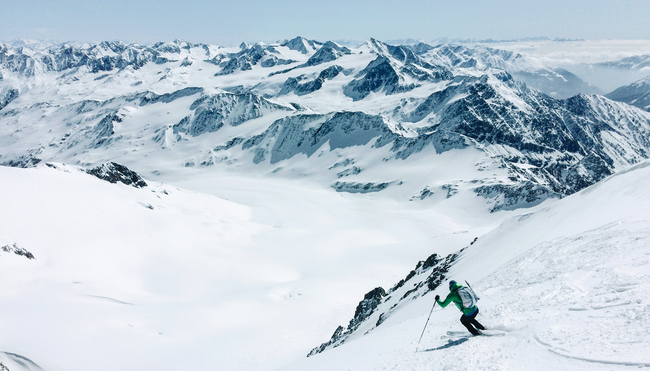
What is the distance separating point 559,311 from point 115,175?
3213 inches

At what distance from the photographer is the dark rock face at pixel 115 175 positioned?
233ft

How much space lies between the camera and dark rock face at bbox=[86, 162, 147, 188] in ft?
233

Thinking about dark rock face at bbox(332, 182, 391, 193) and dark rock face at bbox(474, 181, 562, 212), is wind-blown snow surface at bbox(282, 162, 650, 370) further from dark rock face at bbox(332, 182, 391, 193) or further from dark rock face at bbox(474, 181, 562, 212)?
dark rock face at bbox(332, 182, 391, 193)

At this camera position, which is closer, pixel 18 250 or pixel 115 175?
pixel 18 250

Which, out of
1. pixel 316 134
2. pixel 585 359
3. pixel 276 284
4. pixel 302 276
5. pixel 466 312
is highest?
pixel 316 134

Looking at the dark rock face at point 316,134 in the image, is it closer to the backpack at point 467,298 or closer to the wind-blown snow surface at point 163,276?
the wind-blown snow surface at point 163,276

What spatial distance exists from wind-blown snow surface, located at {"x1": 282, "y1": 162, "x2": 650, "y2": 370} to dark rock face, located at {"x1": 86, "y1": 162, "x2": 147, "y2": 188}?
236 ft

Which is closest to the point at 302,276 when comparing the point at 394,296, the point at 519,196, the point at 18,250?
the point at 394,296

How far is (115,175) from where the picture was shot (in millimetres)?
72875

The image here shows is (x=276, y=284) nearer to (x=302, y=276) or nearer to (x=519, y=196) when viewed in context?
(x=302, y=276)

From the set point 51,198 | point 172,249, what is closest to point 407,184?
point 172,249

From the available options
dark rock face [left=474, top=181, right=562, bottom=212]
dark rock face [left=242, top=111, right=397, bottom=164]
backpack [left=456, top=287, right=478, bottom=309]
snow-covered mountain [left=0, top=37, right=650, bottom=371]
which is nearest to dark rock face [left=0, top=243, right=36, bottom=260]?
snow-covered mountain [left=0, top=37, right=650, bottom=371]

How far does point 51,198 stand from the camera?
158 feet

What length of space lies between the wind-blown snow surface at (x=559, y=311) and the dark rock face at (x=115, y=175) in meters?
72.1
